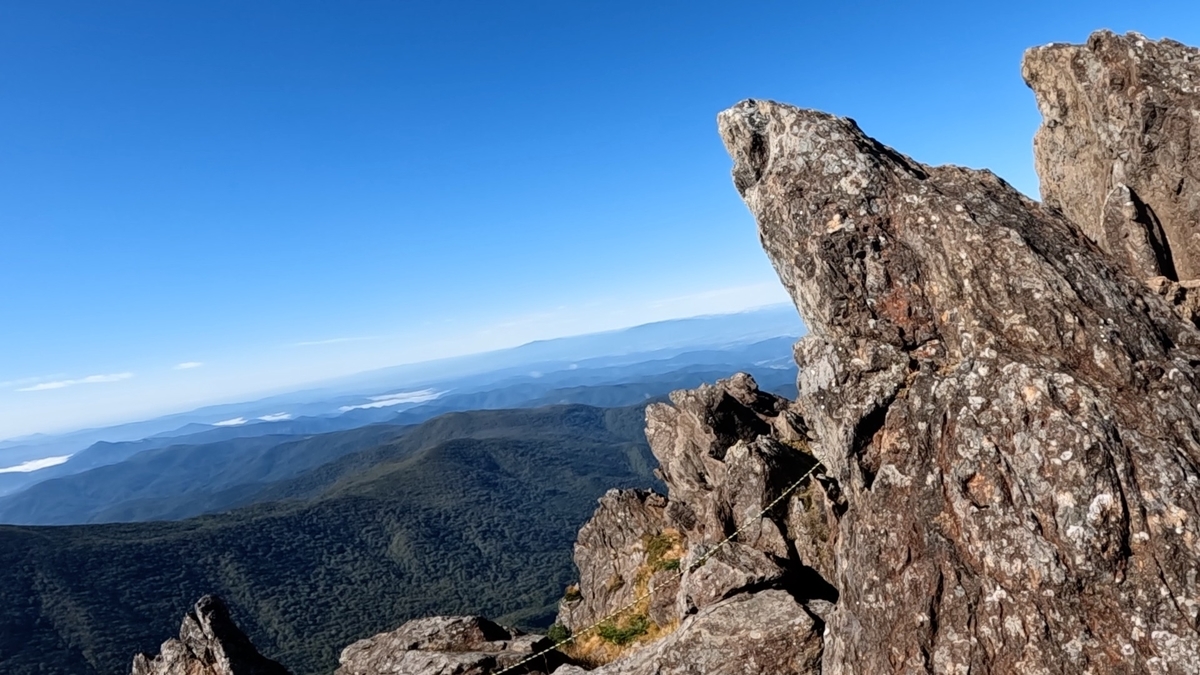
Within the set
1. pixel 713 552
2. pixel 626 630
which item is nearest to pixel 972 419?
pixel 713 552

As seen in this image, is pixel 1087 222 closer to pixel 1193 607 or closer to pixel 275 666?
pixel 1193 607

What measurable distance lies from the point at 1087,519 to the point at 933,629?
170 inches

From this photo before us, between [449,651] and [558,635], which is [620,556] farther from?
[449,651]

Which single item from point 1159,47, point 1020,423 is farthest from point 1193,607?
point 1159,47

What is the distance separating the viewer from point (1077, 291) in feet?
60.1

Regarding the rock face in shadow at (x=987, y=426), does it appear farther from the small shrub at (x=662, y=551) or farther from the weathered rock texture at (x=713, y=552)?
the small shrub at (x=662, y=551)

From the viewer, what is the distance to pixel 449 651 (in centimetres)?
2747

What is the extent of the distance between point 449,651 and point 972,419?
73.1 feet

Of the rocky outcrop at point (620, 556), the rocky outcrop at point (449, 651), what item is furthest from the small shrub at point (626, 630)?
the rocky outcrop at point (449, 651)

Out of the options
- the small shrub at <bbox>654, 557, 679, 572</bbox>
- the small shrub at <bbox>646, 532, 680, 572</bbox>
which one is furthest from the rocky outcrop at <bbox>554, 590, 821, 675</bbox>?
the small shrub at <bbox>646, 532, 680, 572</bbox>

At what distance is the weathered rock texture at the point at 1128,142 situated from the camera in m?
23.2

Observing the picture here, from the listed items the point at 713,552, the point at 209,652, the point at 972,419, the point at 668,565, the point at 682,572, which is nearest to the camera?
the point at 972,419

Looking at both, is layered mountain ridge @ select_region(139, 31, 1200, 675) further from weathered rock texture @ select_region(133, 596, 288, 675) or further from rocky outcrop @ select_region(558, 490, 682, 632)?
weathered rock texture @ select_region(133, 596, 288, 675)

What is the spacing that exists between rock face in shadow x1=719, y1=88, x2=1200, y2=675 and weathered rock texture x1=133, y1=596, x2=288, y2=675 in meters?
27.1
